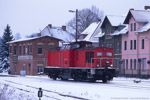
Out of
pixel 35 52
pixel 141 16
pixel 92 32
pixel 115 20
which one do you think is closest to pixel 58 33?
pixel 92 32

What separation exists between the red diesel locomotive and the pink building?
1529cm

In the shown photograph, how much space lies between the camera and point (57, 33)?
9006 cm

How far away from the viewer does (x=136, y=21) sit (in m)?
51.0

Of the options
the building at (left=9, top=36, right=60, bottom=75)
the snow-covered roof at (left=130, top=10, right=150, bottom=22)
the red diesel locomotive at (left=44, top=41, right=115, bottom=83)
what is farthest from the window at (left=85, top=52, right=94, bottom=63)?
the building at (left=9, top=36, right=60, bottom=75)

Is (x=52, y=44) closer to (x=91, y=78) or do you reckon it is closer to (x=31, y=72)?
(x=31, y=72)

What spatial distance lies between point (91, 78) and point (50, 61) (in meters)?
8.34

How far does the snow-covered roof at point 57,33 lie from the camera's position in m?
89.1

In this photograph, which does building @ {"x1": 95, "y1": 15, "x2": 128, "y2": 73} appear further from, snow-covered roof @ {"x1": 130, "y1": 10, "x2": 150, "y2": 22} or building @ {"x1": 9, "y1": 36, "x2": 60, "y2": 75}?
building @ {"x1": 9, "y1": 36, "x2": 60, "y2": 75}

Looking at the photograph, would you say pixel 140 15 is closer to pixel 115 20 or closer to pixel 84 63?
pixel 115 20

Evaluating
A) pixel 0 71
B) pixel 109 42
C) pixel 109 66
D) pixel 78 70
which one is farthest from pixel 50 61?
pixel 0 71

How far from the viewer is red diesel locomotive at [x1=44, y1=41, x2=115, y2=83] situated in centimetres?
3159

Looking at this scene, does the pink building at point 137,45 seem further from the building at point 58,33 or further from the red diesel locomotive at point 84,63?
the building at point 58,33

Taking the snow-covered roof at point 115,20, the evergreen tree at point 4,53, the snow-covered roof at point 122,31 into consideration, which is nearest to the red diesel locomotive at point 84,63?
the snow-covered roof at point 122,31

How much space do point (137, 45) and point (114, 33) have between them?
272 inches
